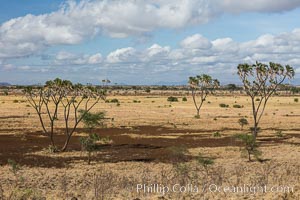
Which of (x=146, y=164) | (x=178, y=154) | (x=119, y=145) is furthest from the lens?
(x=119, y=145)

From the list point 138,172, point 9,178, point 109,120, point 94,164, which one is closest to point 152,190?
point 138,172

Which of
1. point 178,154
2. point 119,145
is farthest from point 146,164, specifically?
point 119,145

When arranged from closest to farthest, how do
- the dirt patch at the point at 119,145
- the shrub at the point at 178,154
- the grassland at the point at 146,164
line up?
the grassland at the point at 146,164
the shrub at the point at 178,154
the dirt patch at the point at 119,145

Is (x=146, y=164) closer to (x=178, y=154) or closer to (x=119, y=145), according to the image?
(x=178, y=154)

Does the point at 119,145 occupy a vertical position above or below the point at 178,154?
below

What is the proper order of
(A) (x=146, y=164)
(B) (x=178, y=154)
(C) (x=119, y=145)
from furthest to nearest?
1. (C) (x=119, y=145)
2. (B) (x=178, y=154)
3. (A) (x=146, y=164)

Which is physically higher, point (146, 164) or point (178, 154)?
point (178, 154)

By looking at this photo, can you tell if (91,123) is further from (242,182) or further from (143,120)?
(143,120)

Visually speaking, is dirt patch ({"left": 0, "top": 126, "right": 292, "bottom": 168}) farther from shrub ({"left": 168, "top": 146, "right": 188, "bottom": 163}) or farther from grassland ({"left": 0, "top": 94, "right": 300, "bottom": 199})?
shrub ({"left": 168, "top": 146, "right": 188, "bottom": 163})

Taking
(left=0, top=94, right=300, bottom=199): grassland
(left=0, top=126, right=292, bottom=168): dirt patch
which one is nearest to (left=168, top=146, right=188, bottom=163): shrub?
(left=0, top=94, right=300, bottom=199): grassland

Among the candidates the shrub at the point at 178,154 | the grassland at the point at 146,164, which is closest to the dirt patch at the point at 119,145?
the grassland at the point at 146,164

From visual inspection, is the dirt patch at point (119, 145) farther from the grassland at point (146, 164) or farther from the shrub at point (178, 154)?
the shrub at point (178, 154)

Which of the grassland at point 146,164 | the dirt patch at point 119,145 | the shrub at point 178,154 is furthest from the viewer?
the dirt patch at point 119,145

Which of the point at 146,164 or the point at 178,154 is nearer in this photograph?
the point at 146,164
